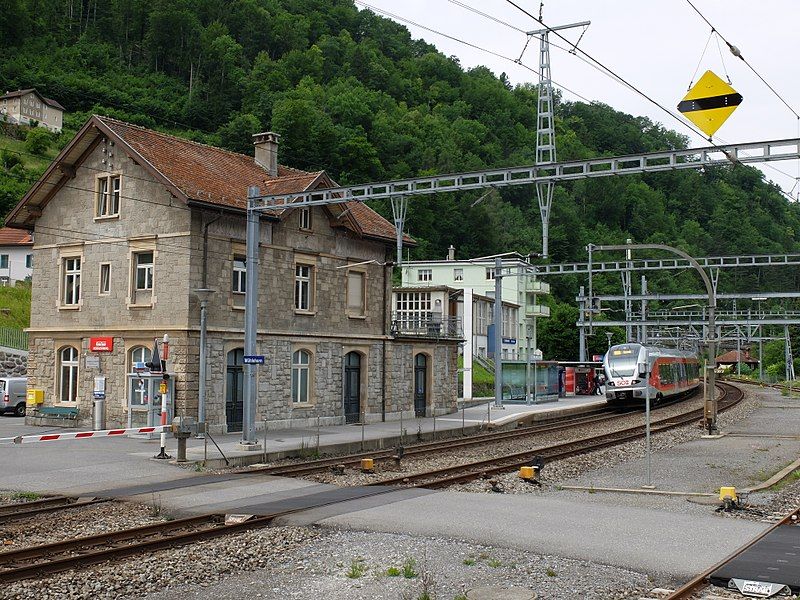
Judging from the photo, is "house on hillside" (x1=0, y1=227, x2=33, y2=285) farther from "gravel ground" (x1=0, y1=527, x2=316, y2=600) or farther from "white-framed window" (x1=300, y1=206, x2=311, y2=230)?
"gravel ground" (x1=0, y1=527, x2=316, y2=600)

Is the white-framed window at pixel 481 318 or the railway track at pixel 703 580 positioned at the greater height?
the white-framed window at pixel 481 318

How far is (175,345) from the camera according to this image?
A: 84.4ft

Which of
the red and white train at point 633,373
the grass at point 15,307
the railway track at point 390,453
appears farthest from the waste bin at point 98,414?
the red and white train at point 633,373

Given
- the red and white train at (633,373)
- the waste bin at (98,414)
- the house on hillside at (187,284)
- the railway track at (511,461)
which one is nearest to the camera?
the railway track at (511,461)

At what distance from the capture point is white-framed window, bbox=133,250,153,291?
88.7 ft

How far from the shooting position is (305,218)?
98.8 ft

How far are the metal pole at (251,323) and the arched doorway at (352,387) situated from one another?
A: 877cm

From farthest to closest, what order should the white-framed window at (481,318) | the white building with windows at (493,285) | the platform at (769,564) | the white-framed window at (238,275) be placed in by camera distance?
1. the white building with windows at (493,285)
2. the white-framed window at (481,318)
3. the white-framed window at (238,275)
4. the platform at (769,564)

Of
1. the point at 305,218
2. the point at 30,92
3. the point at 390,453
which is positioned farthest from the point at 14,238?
the point at 390,453

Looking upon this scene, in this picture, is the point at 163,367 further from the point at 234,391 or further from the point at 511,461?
the point at 511,461

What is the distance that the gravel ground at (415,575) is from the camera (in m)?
8.85

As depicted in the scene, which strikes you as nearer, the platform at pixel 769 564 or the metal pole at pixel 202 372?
the platform at pixel 769 564

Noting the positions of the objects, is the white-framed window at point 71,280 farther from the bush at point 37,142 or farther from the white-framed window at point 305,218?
the bush at point 37,142

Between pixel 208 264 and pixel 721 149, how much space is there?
1505 centimetres
